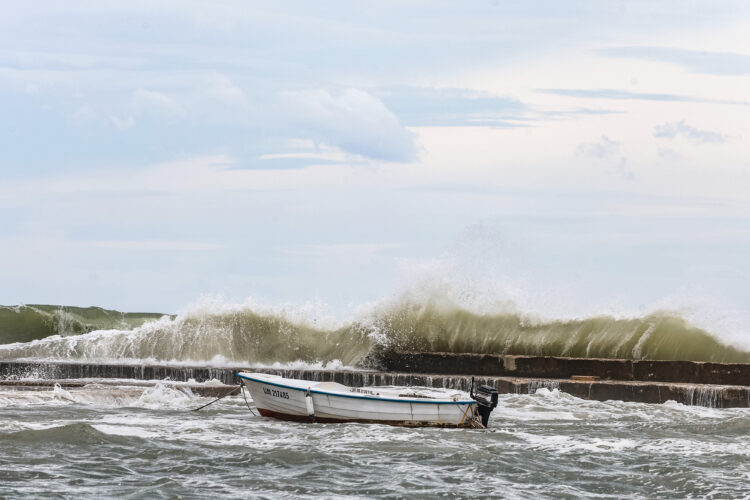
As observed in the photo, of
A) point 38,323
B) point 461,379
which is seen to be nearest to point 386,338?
point 461,379

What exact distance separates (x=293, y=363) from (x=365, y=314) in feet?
8.05

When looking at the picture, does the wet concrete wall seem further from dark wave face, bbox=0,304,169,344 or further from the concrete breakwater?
dark wave face, bbox=0,304,169,344

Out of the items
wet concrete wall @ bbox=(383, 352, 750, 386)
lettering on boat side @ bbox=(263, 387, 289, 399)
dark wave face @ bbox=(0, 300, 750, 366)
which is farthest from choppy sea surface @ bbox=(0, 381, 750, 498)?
dark wave face @ bbox=(0, 300, 750, 366)

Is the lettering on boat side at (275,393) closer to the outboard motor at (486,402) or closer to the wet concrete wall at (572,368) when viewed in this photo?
the outboard motor at (486,402)

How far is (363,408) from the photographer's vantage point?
673 inches

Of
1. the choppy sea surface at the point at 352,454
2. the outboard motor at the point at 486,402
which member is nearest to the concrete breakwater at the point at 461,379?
the choppy sea surface at the point at 352,454

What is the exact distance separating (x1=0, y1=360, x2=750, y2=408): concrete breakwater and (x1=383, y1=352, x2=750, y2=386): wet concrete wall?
3 centimetres

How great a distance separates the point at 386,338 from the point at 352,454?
12248mm

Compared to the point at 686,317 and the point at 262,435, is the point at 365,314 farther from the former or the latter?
the point at 262,435

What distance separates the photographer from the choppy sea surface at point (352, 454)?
40.3 feet

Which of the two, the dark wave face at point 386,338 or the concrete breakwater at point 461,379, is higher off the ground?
the dark wave face at point 386,338

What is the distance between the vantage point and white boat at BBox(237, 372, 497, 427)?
17.0m

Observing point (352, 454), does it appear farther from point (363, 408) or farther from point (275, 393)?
point (275, 393)

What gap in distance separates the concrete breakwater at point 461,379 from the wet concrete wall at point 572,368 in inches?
1.4
